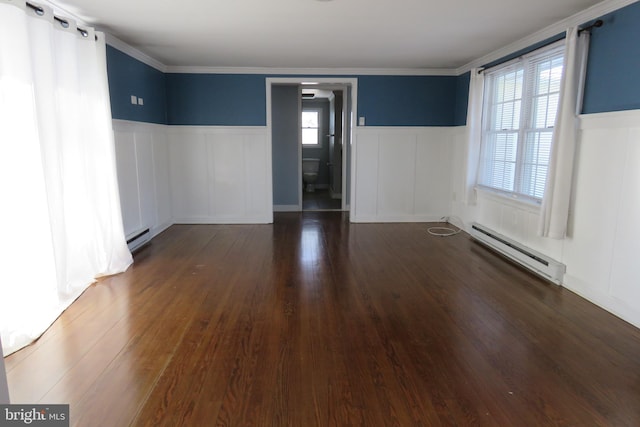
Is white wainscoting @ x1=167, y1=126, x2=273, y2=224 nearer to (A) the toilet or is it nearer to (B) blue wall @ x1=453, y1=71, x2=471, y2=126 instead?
(B) blue wall @ x1=453, y1=71, x2=471, y2=126

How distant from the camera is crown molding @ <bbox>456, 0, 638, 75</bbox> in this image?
3294 mm

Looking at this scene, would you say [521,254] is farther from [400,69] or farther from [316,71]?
[316,71]

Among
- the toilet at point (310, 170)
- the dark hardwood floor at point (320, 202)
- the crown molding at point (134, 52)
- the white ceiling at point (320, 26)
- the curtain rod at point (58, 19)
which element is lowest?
the dark hardwood floor at point (320, 202)

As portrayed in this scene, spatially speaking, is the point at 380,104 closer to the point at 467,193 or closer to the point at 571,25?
the point at 467,193

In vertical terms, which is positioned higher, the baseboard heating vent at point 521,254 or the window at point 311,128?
the window at point 311,128

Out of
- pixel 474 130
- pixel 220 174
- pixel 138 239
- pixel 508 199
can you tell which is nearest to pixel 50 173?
pixel 138 239

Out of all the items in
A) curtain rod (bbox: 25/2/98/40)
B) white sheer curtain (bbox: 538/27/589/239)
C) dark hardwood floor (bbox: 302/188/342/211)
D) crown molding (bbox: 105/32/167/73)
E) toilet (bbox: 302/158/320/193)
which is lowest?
dark hardwood floor (bbox: 302/188/342/211)

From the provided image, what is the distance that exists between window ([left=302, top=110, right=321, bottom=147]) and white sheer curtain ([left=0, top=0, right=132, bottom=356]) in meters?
7.23

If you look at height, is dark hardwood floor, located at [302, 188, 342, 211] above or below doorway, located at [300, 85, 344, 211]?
below

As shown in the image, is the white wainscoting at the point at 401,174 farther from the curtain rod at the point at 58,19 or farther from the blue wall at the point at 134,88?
the curtain rod at the point at 58,19

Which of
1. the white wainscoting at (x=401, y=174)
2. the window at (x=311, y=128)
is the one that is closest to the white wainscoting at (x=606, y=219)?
the white wainscoting at (x=401, y=174)

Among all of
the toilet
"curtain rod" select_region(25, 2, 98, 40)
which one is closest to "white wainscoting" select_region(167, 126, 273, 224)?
"curtain rod" select_region(25, 2, 98, 40)

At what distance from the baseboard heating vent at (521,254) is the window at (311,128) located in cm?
618

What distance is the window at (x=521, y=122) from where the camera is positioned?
416 centimetres
